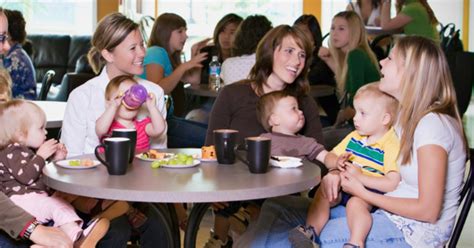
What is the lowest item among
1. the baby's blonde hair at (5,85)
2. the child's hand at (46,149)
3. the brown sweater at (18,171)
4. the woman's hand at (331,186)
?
the woman's hand at (331,186)

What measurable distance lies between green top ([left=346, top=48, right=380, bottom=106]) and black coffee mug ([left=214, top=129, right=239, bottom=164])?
2746 millimetres

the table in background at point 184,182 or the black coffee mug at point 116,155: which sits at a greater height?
the black coffee mug at point 116,155

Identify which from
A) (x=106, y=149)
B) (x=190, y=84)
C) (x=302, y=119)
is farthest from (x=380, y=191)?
(x=190, y=84)

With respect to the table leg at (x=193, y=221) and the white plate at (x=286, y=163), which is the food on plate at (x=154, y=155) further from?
the white plate at (x=286, y=163)

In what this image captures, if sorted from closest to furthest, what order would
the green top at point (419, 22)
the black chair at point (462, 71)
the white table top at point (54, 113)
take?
the white table top at point (54, 113) < the green top at point (419, 22) < the black chair at point (462, 71)

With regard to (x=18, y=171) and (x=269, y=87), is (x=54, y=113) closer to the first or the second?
(x=269, y=87)

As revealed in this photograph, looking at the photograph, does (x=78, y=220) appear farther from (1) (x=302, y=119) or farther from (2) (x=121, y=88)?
(1) (x=302, y=119)

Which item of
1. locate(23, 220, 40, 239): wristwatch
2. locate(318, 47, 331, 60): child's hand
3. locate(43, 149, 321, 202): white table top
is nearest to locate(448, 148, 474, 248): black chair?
locate(43, 149, 321, 202): white table top

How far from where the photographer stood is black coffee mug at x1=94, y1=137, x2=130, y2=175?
7.47 feet

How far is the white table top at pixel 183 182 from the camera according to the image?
2082 millimetres

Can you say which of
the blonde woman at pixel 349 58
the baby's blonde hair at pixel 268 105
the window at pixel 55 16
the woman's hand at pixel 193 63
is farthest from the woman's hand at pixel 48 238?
the window at pixel 55 16

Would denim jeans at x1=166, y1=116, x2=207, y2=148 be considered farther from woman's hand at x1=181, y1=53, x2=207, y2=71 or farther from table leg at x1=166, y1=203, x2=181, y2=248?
table leg at x1=166, y1=203, x2=181, y2=248

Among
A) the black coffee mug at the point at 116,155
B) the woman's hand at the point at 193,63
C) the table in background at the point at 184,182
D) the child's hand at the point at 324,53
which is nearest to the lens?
the table in background at the point at 184,182

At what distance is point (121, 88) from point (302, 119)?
662mm
